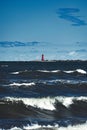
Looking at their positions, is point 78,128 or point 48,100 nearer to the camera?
point 78,128

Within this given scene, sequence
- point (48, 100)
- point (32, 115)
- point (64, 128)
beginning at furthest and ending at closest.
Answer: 1. point (48, 100)
2. point (32, 115)
3. point (64, 128)

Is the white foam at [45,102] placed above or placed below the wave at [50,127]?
above

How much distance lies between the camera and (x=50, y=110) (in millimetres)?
23656

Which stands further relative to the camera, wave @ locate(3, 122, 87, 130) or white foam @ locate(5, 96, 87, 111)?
white foam @ locate(5, 96, 87, 111)

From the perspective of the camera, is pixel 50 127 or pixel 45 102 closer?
pixel 50 127

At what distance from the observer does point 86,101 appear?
26.7 m

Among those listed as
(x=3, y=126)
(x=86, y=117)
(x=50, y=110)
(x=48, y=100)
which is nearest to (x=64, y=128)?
(x=3, y=126)

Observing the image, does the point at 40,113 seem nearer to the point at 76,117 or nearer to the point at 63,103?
the point at 76,117

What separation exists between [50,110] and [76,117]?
2895mm

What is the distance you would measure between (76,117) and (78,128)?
139 inches

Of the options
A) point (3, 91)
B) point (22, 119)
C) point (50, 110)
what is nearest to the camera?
point (22, 119)

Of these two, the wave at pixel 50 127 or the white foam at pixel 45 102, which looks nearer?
the wave at pixel 50 127

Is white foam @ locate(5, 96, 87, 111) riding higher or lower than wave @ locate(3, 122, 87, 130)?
higher

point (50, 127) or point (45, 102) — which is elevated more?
point (45, 102)
